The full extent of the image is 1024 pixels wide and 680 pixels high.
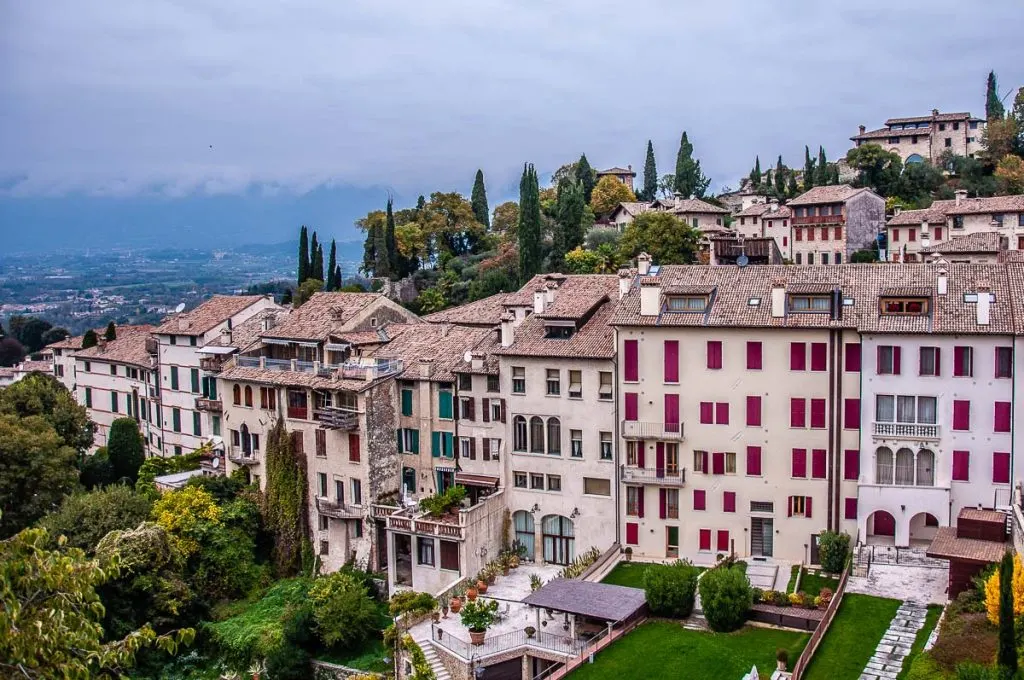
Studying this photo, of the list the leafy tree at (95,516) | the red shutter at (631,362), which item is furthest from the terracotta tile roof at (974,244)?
the leafy tree at (95,516)

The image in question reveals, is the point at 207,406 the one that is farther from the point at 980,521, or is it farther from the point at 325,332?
the point at 980,521

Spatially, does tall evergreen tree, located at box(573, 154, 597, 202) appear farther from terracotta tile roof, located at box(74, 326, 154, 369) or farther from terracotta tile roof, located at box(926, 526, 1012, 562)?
terracotta tile roof, located at box(926, 526, 1012, 562)

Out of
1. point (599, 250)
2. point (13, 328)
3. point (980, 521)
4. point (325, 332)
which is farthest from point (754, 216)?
point (13, 328)

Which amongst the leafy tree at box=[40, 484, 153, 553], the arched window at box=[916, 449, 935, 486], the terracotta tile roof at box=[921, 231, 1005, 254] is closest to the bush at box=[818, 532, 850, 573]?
the arched window at box=[916, 449, 935, 486]

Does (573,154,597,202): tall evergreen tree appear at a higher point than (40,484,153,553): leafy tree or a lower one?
higher

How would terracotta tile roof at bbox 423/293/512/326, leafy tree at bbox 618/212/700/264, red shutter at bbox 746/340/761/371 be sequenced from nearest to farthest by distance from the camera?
red shutter at bbox 746/340/761/371, terracotta tile roof at bbox 423/293/512/326, leafy tree at bbox 618/212/700/264

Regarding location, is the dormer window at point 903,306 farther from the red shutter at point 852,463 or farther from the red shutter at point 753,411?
the red shutter at point 753,411

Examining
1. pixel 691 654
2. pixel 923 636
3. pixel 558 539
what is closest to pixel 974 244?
pixel 558 539
